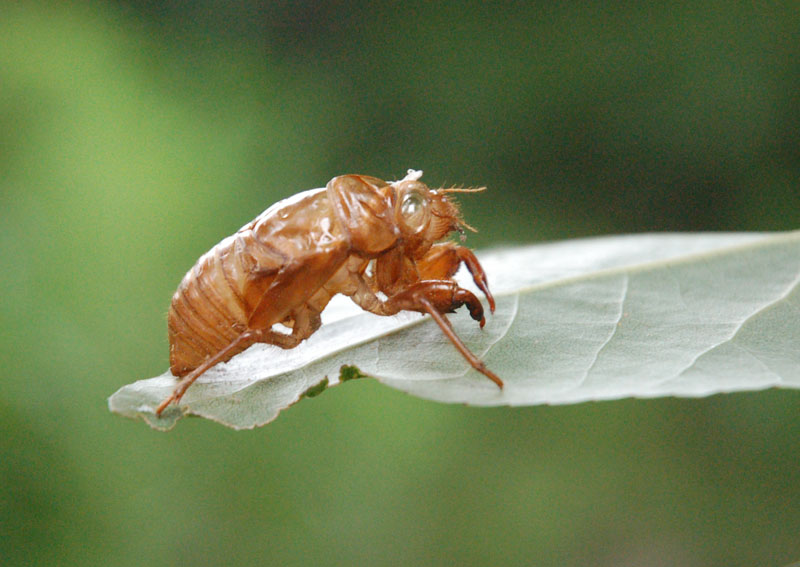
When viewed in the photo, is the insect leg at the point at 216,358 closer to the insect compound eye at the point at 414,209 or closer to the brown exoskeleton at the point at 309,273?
the brown exoskeleton at the point at 309,273

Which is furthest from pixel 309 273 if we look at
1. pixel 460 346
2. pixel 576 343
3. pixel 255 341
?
pixel 576 343

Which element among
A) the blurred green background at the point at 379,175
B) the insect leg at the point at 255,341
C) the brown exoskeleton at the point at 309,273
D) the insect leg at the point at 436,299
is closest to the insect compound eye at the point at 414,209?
the brown exoskeleton at the point at 309,273

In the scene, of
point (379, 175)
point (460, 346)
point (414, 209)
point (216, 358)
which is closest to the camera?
point (460, 346)

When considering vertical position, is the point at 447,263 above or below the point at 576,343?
above

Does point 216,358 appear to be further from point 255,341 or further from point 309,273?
point 309,273

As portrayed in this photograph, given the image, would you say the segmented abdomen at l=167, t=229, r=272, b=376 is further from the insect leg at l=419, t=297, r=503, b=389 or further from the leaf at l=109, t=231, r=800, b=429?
the insect leg at l=419, t=297, r=503, b=389

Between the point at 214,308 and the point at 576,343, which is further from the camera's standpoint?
the point at 214,308

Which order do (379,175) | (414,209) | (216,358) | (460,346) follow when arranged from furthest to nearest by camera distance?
1. (379,175)
2. (414,209)
3. (216,358)
4. (460,346)

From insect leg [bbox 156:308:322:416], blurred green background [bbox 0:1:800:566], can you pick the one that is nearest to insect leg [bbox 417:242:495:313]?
insect leg [bbox 156:308:322:416]
